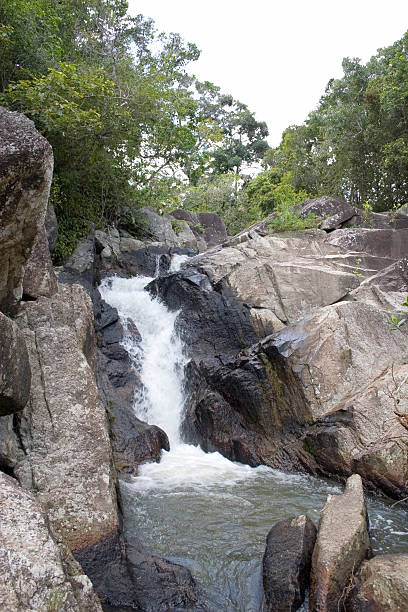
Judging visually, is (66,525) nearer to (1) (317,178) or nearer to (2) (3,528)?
(2) (3,528)

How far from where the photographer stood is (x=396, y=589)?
4.10 meters

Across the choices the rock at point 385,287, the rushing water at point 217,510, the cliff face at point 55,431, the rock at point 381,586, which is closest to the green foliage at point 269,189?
the rock at point 385,287

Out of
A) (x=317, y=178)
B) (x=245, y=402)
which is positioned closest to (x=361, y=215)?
(x=317, y=178)

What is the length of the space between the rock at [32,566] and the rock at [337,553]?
2.26 metres

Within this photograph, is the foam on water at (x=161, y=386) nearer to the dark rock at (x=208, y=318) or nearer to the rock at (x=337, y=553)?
the dark rock at (x=208, y=318)

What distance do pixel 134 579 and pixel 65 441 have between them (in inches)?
63.6

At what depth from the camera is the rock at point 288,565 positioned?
454 cm

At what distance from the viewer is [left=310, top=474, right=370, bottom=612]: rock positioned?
4.39 metres

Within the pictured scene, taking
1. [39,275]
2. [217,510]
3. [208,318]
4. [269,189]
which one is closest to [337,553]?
[217,510]

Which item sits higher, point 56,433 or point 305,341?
point 305,341

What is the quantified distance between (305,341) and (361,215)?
9.73 metres

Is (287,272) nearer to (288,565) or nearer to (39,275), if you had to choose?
(39,275)

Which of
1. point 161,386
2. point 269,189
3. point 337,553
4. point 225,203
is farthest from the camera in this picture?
point 225,203

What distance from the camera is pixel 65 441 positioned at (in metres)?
5.38
